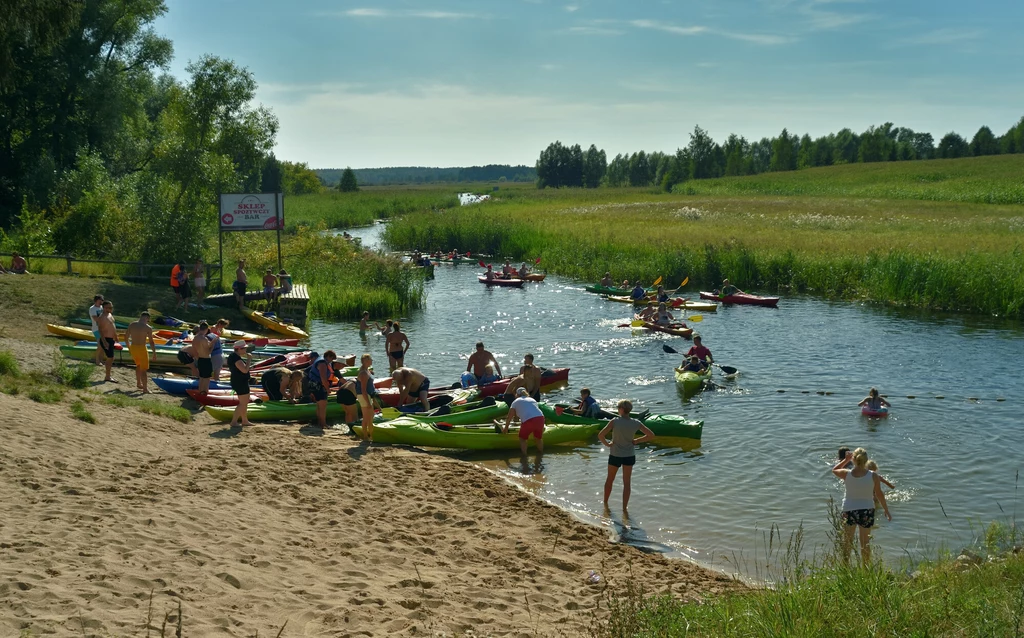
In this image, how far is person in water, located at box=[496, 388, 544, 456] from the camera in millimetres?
15383

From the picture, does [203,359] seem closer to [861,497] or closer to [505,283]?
[861,497]

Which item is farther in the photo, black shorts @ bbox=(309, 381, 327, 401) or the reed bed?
the reed bed

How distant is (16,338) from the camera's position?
20.5m

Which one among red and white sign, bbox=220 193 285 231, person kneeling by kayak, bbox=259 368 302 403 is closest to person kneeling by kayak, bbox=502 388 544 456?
person kneeling by kayak, bbox=259 368 302 403

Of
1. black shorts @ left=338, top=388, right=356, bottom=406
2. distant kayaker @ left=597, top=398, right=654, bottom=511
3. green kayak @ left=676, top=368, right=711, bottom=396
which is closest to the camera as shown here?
distant kayaker @ left=597, top=398, right=654, bottom=511

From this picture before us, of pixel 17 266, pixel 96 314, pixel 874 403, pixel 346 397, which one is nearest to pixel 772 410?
pixel 874 403

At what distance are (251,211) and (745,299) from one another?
738 inches

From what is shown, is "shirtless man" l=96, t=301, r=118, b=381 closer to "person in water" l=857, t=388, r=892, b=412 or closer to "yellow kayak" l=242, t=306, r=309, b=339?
"yellow kayak" l=242, t=306, r=309, b=339

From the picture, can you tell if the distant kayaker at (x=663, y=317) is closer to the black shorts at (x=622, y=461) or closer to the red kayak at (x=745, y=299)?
the red kayak at (x=745, y=299)

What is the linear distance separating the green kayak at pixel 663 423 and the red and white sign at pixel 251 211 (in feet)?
55.7

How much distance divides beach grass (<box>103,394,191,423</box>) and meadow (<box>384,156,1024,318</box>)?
26.4 meters

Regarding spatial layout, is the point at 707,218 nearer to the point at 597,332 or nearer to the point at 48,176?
the point at 597,332

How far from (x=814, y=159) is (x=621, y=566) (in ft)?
433

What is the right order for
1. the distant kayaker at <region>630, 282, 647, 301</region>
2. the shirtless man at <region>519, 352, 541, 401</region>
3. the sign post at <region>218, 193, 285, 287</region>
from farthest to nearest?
1. the distant kayaker at <region>630, 282, 647, 301</region>
2. the sign post at <region>218, 193, 285, 287</region>
3. the shirtless man at <region>519, 352, 541, 401</region>
